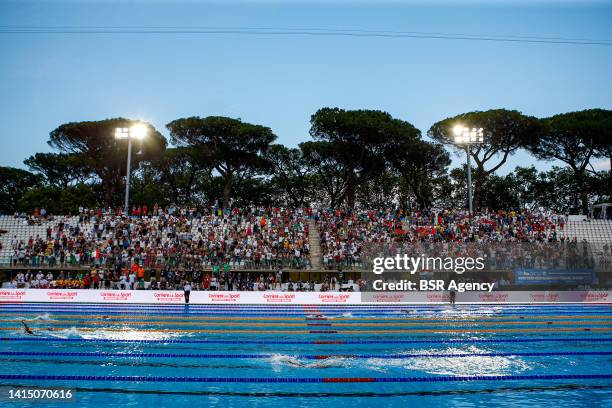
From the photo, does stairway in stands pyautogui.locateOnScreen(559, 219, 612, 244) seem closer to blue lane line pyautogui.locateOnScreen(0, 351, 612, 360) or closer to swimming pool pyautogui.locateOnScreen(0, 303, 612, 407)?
swimming pool pyautogui.locateOnScreen(0, 303, 612, 407)

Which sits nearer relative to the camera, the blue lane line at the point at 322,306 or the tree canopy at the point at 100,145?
the blue lane line at the point at 322,306

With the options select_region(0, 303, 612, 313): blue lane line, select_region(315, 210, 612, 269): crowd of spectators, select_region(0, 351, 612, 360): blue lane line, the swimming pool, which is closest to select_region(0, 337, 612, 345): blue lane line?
the swimming pool

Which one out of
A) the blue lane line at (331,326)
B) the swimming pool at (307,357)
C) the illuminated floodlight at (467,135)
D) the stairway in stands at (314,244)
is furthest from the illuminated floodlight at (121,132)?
the illuminated floodlight at (467,135)

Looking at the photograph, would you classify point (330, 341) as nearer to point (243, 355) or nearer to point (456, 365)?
point (243, 355)

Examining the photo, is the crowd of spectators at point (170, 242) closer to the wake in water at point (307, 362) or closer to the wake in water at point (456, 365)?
the wake in water at point (307, 362)

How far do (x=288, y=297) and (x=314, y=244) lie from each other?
7.17 meters

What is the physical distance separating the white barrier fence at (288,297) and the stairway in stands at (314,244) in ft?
12.9

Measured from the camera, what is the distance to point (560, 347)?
11.5 m

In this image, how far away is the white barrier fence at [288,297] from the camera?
19750mm

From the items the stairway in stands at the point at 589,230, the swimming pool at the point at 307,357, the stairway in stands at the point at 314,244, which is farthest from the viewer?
the stairway in stands at the point at 589,230

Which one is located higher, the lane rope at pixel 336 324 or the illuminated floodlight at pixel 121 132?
the illuminated floodlight at pixel 121 132

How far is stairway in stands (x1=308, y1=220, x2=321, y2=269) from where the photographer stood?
2504 centimetres

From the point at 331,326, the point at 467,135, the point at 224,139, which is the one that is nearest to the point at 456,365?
the point at 331,326

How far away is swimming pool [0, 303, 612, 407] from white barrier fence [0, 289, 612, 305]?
9.23 ft
